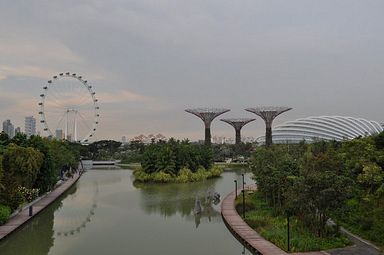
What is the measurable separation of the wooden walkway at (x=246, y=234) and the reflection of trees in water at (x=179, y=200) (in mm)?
764

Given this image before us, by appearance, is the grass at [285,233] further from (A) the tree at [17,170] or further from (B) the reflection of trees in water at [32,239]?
(A) the tree at [17,170]

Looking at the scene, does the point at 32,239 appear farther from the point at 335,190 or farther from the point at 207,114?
the point at 207,114

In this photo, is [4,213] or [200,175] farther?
[200,175]

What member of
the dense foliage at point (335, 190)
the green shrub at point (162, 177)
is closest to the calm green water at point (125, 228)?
the dense foliage at point (335, 190)

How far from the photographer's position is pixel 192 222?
23141 millimetres

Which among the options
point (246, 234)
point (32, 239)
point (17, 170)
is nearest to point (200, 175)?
point (17, 170)

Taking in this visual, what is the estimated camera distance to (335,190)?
15820 mm

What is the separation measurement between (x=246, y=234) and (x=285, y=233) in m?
1.86

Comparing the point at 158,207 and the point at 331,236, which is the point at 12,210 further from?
the point at 331,236

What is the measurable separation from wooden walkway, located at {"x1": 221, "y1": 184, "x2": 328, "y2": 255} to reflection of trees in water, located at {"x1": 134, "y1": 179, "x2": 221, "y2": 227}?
764 mm

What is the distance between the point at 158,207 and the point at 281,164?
27.4 ft

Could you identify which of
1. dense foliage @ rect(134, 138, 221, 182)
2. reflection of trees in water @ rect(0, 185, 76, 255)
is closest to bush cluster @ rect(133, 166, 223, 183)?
dense foliage @ rect(134, 138, 221, 182)

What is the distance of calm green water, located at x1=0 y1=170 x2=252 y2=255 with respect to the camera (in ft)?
57.9

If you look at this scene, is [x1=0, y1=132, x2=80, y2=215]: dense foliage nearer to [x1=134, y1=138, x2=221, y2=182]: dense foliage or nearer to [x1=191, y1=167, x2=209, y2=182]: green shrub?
[x1=134, y1=138, x2=221, y2=182]: dense foliage
